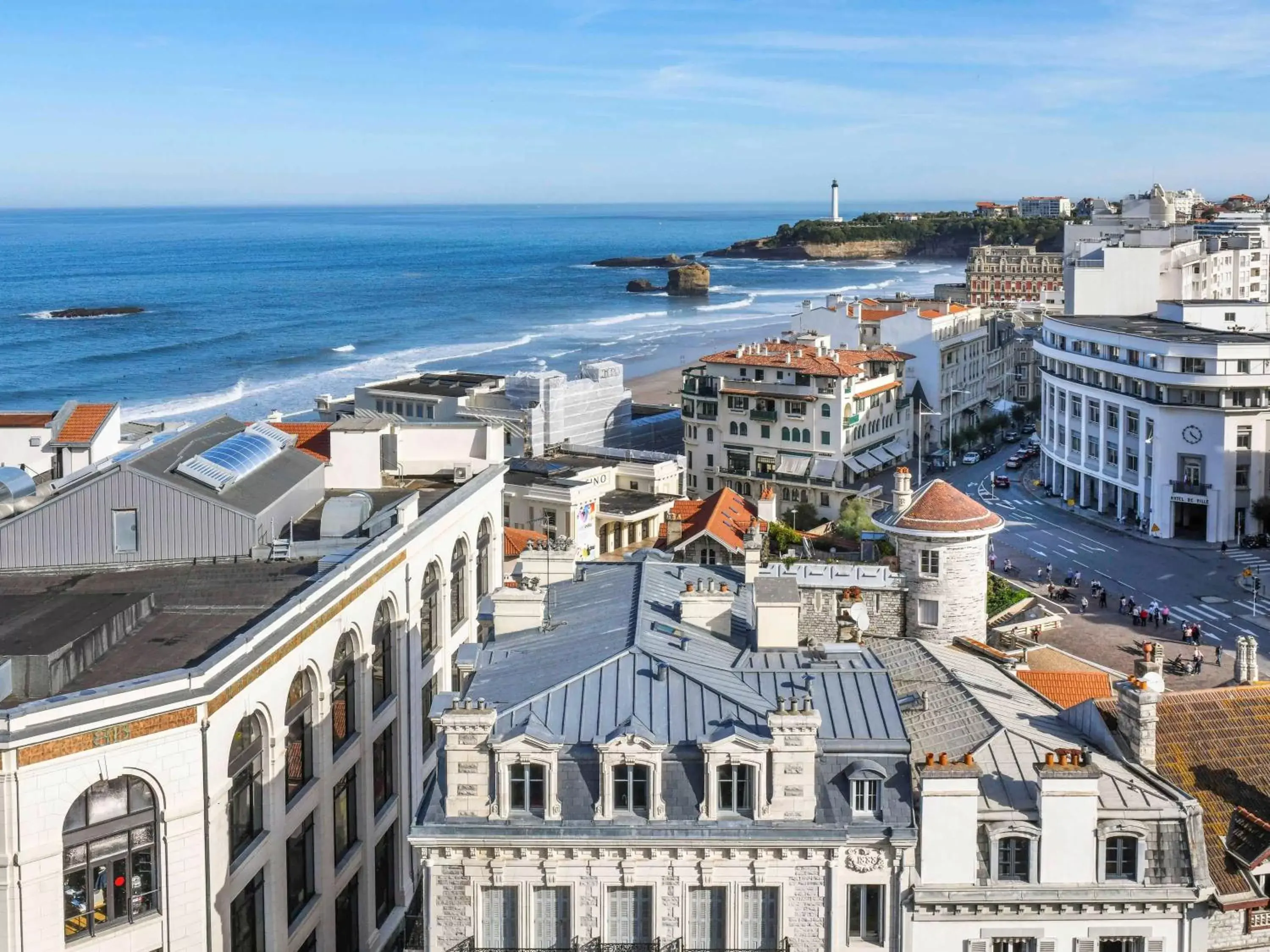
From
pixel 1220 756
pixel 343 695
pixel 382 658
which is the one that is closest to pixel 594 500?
pixel 382 658

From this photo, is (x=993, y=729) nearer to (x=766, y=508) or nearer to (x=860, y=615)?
(x=860, y=615)

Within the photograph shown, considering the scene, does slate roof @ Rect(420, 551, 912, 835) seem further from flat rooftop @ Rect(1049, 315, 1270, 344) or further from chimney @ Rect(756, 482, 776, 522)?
flat rooftop @ Rect(1049, 315, 1270, 344)

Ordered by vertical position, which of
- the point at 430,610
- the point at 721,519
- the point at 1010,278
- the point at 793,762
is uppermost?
the point at 1010,278

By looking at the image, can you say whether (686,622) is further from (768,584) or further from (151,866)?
(151,866)

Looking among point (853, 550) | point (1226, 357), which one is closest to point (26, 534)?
point (853, 550)

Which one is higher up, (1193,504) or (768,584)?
(768,584)

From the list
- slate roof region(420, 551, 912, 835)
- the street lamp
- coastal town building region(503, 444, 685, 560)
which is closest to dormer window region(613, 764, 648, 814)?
slate roof region(420, 551, 912, 835)

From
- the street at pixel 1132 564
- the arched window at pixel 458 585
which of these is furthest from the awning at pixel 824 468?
the arched window at pixel 458 585
